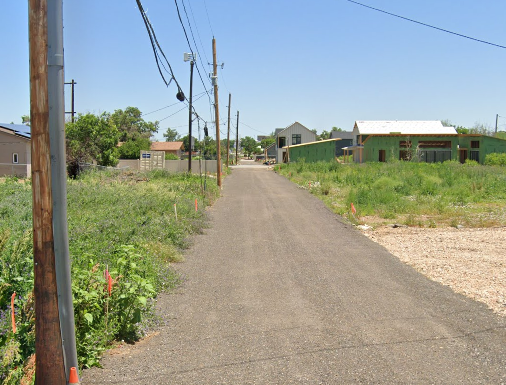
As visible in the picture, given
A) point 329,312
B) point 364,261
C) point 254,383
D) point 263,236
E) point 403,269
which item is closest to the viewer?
point 254,383

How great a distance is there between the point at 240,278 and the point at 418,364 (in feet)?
16.2

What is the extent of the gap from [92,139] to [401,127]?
133 feet

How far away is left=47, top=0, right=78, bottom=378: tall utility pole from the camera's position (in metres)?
4.83

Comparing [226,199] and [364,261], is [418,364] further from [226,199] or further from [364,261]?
[226,199]

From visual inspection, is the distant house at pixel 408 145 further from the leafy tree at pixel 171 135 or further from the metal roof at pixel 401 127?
the leafy tree at pixel 171 135

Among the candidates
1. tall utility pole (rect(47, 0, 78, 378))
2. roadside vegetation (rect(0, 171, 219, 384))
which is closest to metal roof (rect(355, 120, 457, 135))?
roadside vegetation (rect(0, 171, 219, 384))

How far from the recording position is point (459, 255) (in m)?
12.4

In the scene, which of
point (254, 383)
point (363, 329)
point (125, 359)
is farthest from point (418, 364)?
point (125, 359)

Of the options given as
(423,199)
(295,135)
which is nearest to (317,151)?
(295,135)

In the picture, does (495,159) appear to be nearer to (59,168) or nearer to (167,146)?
(59,168)

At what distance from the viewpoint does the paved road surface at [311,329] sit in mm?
5648

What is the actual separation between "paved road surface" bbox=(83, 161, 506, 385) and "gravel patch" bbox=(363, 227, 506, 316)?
43cm

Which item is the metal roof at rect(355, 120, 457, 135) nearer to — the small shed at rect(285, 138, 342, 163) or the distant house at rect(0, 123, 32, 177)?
the small shed at rect(285, 138, 342, 163)

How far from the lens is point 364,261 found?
39.6ft
